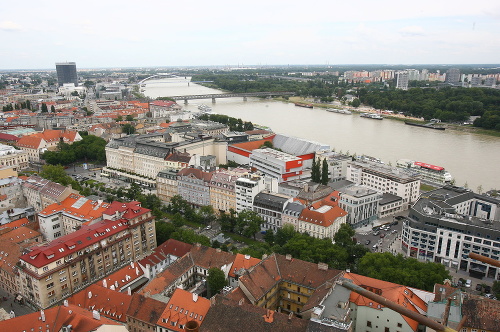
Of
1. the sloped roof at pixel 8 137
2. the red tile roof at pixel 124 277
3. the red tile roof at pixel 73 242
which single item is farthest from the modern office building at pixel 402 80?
the red tile roof at pixel 124 277

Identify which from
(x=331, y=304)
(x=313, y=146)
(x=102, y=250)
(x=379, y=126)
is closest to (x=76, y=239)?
(x=102, y=250)

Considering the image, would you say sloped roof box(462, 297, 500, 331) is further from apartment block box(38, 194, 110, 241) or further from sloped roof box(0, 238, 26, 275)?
sloped roof box(0, 238, 26, 275)

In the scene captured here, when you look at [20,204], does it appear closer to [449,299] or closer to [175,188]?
[175,188]

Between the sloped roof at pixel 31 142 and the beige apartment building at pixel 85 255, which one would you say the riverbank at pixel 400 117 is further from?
the sloped roof at pixel 31 142

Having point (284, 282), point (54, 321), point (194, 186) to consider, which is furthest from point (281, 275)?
point (194, 186)

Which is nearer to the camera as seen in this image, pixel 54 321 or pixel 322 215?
pixel 54 321

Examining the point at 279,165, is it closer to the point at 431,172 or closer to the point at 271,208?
the point at 271,208
